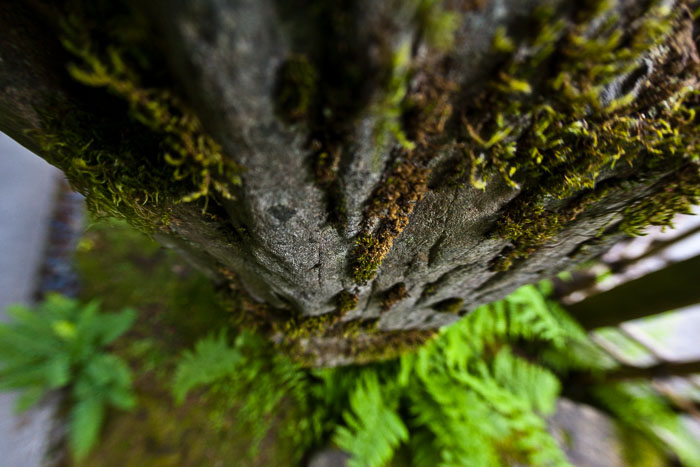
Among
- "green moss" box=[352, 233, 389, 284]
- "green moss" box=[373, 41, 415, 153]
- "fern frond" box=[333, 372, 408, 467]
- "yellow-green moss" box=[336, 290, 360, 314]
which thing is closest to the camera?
"green moss" box=[373, 41, 415, 153]

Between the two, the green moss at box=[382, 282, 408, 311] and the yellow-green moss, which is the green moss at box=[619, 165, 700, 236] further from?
the yellow-green moss

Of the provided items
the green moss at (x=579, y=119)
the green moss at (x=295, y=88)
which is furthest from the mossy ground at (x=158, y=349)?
the green moss at (x=579, y=119)

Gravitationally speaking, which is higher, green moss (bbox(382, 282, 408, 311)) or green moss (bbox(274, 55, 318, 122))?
green moss (bbox(382, 282, 408, 311))

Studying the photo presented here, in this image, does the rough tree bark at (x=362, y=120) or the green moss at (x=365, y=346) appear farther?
the green moss at (x=365, y=346)

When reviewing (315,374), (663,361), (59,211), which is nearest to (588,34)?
(315,374)

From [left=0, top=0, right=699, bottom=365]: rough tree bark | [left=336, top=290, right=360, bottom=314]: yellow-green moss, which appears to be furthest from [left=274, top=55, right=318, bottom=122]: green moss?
[left=336, top=290, right=360, bottom=314]: yellow-green moss

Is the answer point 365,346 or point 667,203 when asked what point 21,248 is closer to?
point 365,346

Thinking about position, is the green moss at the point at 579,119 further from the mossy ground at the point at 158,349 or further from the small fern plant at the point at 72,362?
the small fern plant at the point at 72,362

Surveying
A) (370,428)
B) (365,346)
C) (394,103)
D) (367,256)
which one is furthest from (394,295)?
(370,428)
